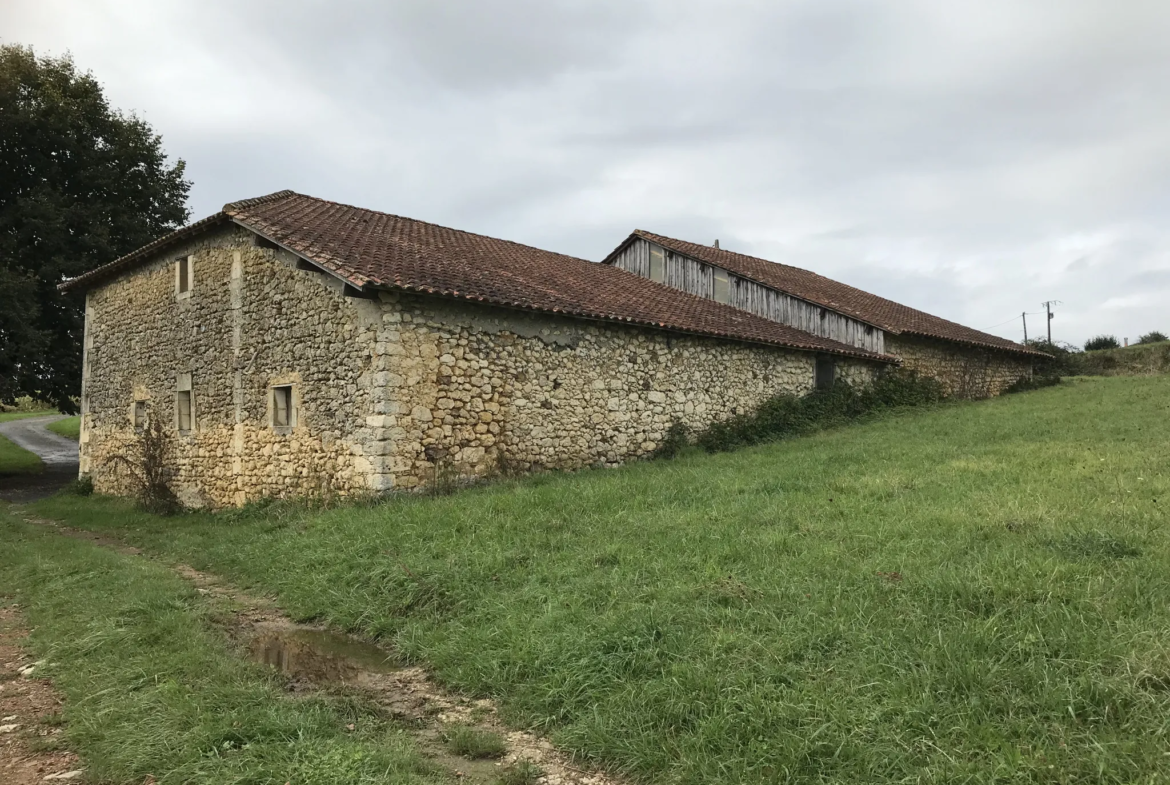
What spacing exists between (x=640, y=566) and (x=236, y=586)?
423 cm

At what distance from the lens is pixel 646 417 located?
1275 centimetres

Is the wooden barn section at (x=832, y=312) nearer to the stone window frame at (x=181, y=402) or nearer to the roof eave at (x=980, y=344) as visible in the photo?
the roof eave at (x=980, y=344)

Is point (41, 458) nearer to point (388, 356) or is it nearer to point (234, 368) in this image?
point (234, 368)

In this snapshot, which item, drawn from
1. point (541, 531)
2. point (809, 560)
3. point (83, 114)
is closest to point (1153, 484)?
point (809, 560)

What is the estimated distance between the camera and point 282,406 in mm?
11078

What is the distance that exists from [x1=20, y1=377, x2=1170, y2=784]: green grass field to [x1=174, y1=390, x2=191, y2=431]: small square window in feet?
15.0

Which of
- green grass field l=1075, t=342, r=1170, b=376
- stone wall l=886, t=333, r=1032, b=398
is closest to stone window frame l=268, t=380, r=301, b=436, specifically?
stone wall l=886, t=333, r=1032, b=398

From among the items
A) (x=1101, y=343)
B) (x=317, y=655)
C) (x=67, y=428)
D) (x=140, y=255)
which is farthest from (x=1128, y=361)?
(x=67, y=428)

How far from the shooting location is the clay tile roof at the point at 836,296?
17.9 metres

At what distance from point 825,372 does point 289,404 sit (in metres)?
11.7

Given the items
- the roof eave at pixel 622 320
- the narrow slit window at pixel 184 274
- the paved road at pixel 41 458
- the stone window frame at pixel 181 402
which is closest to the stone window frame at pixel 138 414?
the stone window frame at pixel 181 402

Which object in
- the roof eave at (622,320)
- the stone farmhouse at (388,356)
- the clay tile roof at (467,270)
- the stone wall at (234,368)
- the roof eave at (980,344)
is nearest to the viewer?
the roof eave at (622,320)

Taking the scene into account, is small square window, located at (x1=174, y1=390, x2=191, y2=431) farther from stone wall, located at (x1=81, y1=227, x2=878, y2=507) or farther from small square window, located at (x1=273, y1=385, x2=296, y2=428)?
small square window, located at (x1=273, y1=385, x2=296, y2=428)

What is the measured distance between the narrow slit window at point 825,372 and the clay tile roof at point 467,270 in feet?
1.19
